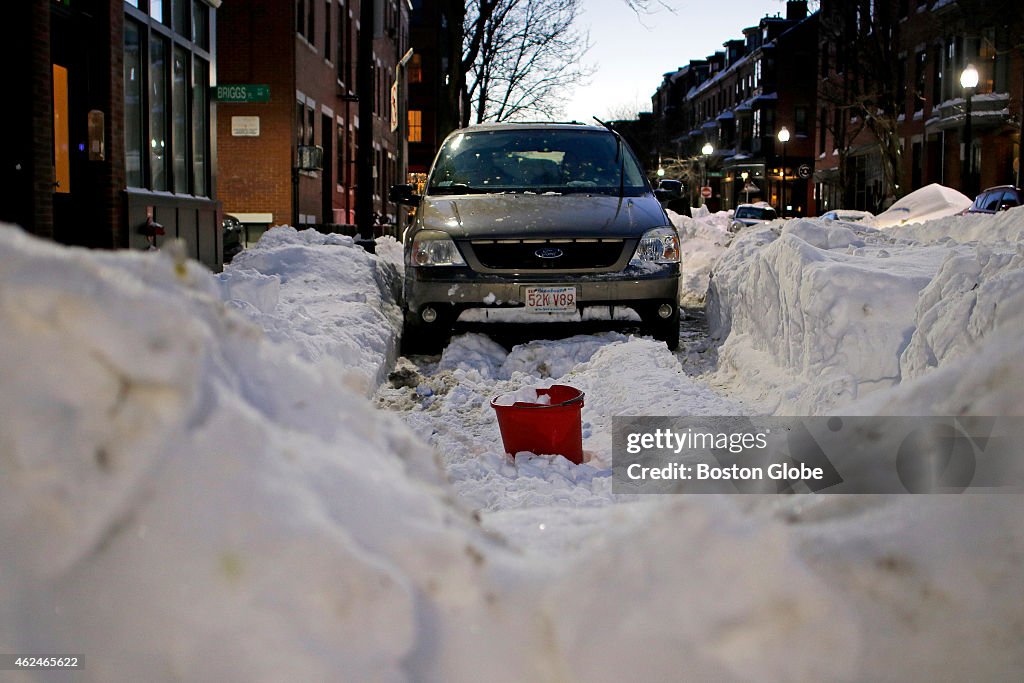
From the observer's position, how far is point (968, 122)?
2830cm

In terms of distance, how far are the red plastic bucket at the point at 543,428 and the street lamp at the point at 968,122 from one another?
23.6 meters

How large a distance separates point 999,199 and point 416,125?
47441mm

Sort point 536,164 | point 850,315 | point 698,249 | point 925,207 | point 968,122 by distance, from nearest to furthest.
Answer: point 850,315 → point 536,164 → point 698,249 → point 925,207 → point 968,122

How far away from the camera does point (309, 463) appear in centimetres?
161

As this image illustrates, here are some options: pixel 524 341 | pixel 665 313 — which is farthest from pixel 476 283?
pixel 665 313

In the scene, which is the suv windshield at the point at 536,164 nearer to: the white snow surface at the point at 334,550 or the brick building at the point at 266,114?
the white snow surface at the point at 334,550

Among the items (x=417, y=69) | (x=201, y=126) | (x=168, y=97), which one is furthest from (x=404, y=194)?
(x=417, y=69)

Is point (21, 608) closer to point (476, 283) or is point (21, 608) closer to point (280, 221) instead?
point (476, 283)

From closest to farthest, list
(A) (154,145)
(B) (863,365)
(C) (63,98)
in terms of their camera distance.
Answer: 1. (B) (863,365)
2. (C) (63,98)
3. (A) (154,145)

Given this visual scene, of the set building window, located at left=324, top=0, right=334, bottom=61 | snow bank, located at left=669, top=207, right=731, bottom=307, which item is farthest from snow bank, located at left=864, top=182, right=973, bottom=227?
building window, located at left=324, top=0, right=334, bottom=61

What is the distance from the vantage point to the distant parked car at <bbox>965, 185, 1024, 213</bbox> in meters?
19.2

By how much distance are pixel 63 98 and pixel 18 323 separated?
11089mm

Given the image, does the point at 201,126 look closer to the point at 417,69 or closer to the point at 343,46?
the point at 343,46

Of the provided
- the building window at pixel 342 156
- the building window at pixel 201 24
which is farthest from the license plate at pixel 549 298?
the building window at pixel 342 156
